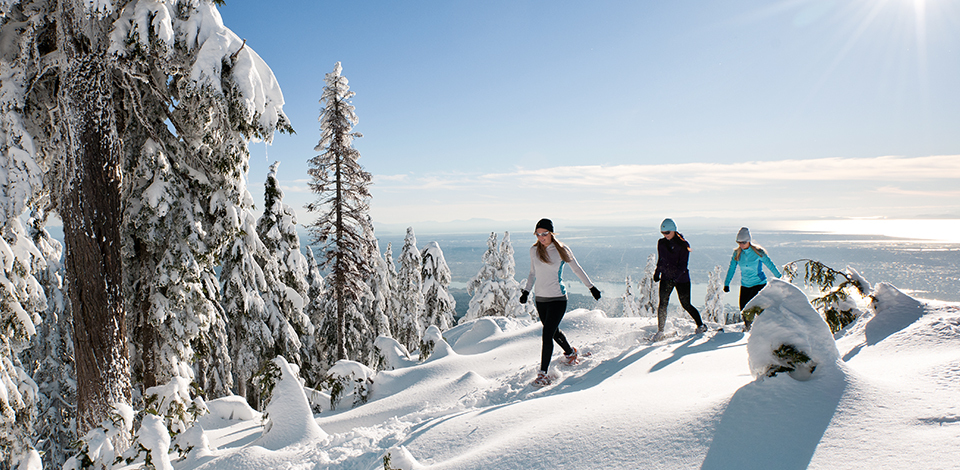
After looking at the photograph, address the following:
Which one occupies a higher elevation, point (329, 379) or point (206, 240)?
point (206, 240)

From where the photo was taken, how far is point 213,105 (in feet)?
17.0

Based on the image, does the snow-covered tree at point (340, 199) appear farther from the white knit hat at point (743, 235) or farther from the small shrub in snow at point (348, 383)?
the white knit hat at point (743, 235)

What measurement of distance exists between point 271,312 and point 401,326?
11189 mm

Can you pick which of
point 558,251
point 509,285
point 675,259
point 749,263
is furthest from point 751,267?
point 509,285

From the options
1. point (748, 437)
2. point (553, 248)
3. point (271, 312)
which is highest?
point (553, 248)

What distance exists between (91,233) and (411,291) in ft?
72.7

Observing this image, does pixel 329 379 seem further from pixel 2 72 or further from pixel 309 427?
pixel 2 72

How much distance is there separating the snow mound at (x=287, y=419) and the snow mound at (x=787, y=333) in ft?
13.1

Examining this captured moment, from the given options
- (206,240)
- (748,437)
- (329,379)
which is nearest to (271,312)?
(206,240)

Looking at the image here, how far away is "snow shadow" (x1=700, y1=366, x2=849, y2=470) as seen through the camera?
2.19m

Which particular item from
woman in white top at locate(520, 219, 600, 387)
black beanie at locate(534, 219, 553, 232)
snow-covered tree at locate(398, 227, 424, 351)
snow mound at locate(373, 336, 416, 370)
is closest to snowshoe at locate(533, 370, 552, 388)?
woman in white top at locate(520, 219, 600, 387)

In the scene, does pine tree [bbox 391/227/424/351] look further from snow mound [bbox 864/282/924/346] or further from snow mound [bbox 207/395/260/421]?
snow mound [bbox 864/282/924/346]

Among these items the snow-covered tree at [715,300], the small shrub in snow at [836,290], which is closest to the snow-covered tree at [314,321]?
the small shrub in snow at [836,290]

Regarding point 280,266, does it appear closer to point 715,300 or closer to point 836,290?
point 836,290
